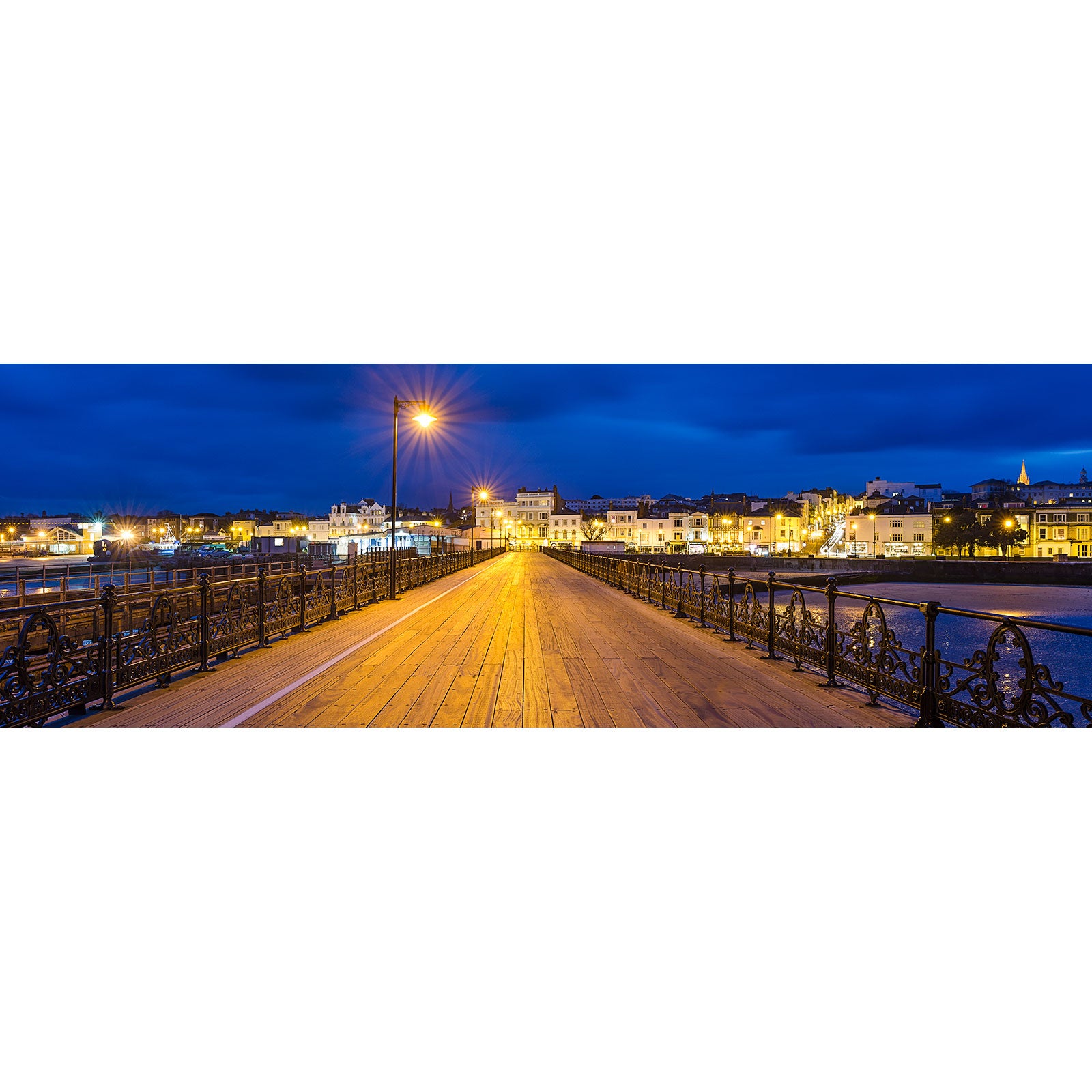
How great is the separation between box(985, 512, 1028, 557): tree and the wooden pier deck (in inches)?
3339

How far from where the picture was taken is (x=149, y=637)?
291 inches

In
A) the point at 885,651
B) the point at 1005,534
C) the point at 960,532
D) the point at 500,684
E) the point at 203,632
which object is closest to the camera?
the point at 885,651

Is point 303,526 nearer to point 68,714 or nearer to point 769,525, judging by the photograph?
point 769,525

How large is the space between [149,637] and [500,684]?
4148 millimetres

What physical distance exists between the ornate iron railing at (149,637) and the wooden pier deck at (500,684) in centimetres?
28

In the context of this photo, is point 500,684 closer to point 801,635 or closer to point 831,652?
point 831,652

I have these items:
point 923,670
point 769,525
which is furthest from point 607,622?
point 769,525

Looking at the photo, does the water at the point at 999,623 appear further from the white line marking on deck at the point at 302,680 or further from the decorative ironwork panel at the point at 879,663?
the white line marking on deck at the point at 302,680

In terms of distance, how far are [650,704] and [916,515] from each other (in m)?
95.1

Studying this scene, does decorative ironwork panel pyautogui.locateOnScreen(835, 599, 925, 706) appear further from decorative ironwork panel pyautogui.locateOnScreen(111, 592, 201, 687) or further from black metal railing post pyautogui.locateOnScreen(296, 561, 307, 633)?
black metal railing post pyautogui.locateOnScreen(296, 561, 307, 633)

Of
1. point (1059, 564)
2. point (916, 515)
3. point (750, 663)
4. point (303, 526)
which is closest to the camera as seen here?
point (750, 663)

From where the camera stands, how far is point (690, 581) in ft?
46.2

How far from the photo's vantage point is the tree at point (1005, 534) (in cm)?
7875

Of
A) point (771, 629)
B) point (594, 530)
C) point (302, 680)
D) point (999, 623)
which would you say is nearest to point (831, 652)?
point (771, 629)
